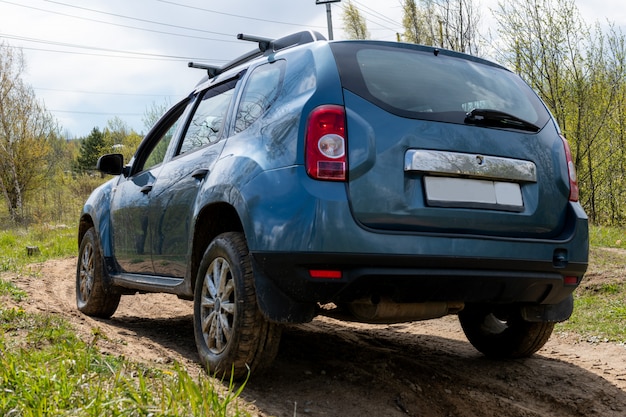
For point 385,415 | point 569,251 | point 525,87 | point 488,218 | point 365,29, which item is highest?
point 365,29

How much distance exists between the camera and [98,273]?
5441mm

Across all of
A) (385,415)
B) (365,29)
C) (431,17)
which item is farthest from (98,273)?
(365,29)

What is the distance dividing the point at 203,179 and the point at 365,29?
3135 cm

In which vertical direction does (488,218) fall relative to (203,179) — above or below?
below

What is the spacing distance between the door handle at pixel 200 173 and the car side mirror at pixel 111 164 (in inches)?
70.6

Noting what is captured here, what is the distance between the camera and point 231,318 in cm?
331

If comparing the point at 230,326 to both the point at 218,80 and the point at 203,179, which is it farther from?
the point at 218,80

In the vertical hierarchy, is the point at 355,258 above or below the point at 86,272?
above

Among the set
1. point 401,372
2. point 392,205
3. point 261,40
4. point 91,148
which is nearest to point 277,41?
point 261,40

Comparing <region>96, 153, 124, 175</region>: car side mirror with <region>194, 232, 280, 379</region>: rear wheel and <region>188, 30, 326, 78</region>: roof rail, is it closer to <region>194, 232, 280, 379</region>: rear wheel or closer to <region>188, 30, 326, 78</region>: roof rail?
<region>188, 30, 326, 78</region>: roof rail

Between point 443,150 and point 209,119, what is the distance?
5.83 ft

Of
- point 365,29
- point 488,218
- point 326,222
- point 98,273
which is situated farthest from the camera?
point 365,29

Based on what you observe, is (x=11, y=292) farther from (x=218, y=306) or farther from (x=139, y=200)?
(x=218, y=306)

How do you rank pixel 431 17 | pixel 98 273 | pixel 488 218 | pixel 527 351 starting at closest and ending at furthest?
pixel 488 218, pixel 527 351, pixel 98 273, pixel 431 17
